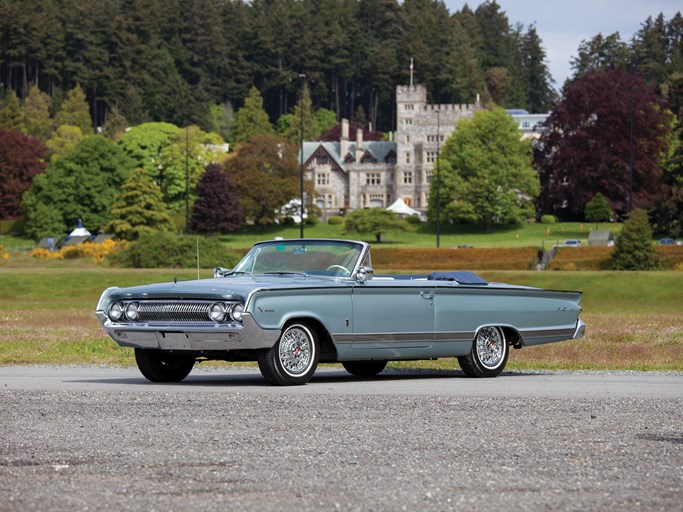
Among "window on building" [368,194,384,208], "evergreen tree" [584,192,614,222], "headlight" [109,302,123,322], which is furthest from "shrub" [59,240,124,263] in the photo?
"window on building" [368,194,384,208]

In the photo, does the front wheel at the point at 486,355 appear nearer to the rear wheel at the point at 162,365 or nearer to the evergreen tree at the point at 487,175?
the rear wheel at the point at 162,365

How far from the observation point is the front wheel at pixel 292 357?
15289mm

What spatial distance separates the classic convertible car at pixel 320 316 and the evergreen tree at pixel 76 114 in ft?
538

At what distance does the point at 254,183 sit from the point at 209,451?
11207 cm

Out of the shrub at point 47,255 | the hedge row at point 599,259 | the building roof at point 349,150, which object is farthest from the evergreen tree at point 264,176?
the hedge row at point 599,259

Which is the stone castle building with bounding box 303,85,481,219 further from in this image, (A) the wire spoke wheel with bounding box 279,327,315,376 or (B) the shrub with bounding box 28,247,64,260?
(A) the wire spoke wheel with bounding box 279,327,315,376

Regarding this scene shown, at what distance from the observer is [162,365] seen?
1672 centimetres

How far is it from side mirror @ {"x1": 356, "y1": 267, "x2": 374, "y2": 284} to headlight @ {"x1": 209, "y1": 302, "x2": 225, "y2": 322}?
1975 mm

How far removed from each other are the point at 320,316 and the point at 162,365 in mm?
2322

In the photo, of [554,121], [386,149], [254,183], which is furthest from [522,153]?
[386,149]

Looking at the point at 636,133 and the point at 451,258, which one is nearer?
the point at 451,258

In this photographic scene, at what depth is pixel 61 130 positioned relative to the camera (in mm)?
155750

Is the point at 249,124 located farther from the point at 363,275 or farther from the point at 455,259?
the point at 363,275

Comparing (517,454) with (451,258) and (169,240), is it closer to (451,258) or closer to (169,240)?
(169,240)
